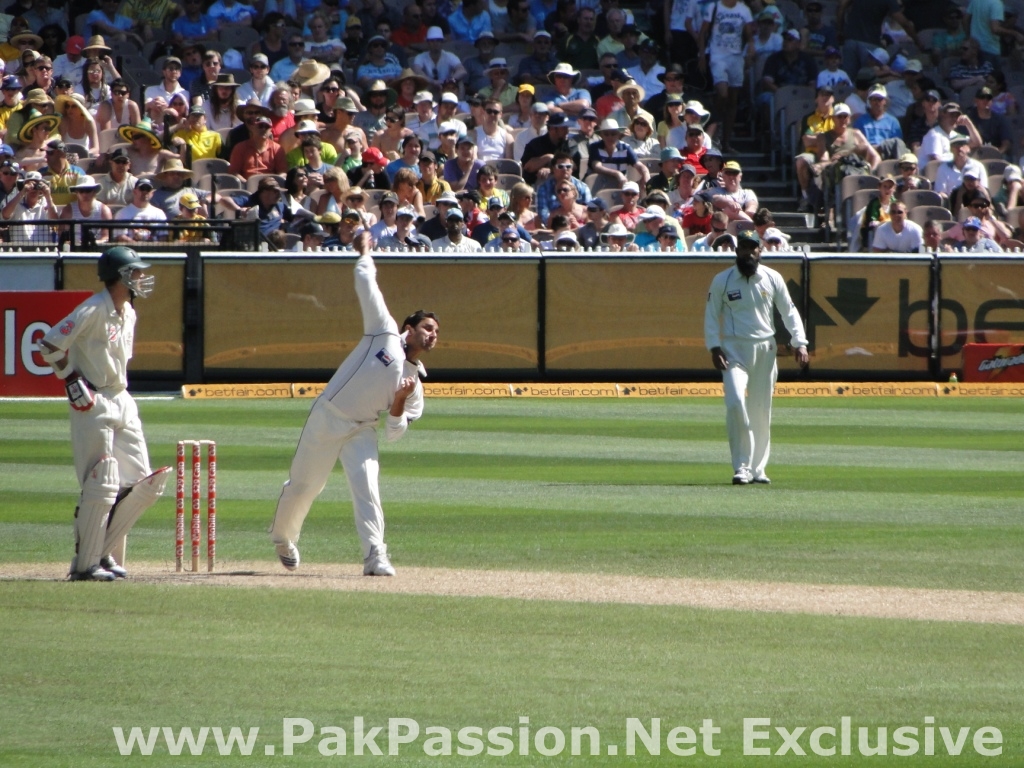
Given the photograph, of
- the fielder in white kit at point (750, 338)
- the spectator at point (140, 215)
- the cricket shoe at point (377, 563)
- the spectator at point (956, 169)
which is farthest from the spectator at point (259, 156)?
the cricket shoe at point (377, 563)

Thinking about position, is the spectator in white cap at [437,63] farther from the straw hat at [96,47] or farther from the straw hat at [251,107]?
the straw hat at [96,47]

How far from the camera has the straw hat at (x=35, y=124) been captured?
22203 millimetres

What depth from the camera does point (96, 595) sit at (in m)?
8.70

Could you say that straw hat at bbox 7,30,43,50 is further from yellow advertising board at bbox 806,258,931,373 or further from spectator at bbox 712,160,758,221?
yellow advertising board at bbox 806,258,931,373

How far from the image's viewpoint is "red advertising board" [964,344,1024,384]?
20.9 meters

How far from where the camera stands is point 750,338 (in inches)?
527

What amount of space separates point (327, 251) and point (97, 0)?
29.0 ft

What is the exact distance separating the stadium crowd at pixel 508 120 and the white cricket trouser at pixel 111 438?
11.5 m

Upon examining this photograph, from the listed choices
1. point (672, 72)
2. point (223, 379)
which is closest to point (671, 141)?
point (672, 72)

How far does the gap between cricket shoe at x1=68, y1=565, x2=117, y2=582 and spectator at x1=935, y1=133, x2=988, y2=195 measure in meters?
17.7

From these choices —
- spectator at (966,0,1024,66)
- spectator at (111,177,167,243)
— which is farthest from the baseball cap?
spectator at (966,0,1024,66)

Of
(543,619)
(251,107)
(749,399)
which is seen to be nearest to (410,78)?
(251,107)

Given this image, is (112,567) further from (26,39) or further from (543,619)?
(26,39)

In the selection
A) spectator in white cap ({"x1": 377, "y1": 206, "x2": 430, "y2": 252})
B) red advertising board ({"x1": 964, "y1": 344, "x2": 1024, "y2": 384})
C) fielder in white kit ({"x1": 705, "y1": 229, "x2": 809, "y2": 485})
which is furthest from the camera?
spectator in white cap ({"x1": 377, "y1": 206, "x2": 430, "y2": 252})
